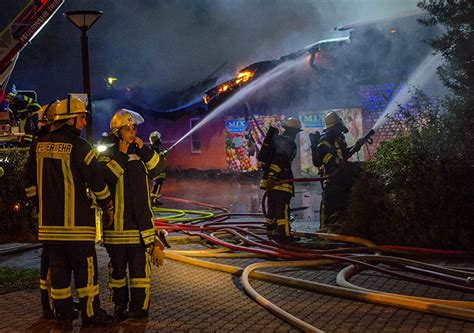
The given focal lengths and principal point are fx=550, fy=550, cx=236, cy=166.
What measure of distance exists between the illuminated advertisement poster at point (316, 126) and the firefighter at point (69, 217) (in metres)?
16.7

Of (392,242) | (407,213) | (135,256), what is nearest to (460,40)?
(407,213)

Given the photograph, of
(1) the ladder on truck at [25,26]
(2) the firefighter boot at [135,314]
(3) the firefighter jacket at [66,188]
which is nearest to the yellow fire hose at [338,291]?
(2) the firefighter boot at [135,314]

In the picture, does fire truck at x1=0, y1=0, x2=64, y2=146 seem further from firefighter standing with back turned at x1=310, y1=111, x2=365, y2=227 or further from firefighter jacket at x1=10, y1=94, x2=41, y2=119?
firefighter standing with back turned at x1=310, y1=111, x2=365, y2=227

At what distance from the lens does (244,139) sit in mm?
24328

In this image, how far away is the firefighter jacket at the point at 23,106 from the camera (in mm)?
12523

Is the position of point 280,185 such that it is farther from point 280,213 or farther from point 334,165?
point 334,165

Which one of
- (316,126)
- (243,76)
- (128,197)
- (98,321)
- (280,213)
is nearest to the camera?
(98,321)

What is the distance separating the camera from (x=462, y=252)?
6.48 m

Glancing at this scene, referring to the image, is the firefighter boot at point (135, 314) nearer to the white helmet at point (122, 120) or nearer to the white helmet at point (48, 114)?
the white helmet at point (122, 120)

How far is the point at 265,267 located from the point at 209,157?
19.5 meters

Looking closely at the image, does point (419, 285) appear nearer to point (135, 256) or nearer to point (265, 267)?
point (265, 267)

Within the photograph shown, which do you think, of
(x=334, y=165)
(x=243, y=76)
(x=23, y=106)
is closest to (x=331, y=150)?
(x=334, y=165)

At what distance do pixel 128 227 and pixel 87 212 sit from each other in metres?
0.36

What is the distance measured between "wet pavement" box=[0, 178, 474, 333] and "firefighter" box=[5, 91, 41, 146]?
5.97 meters
